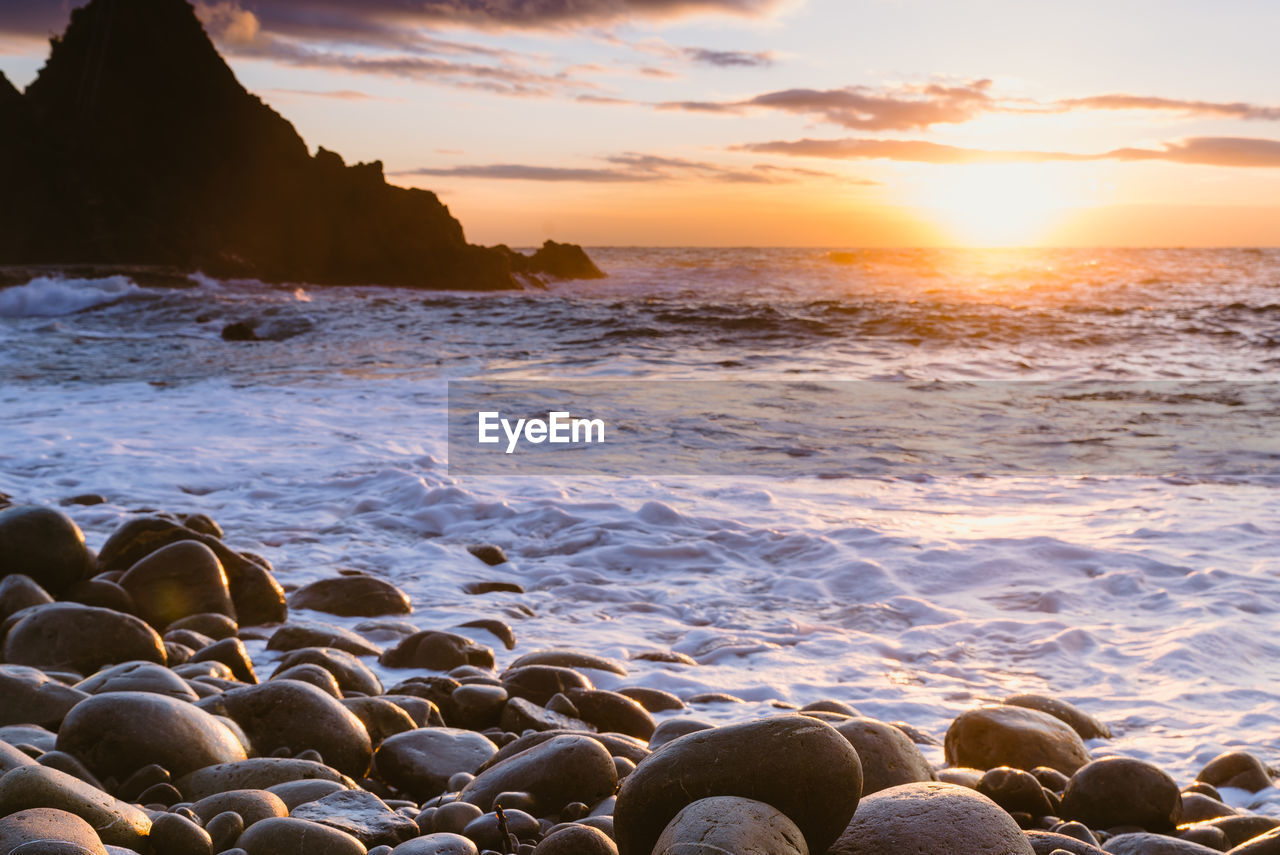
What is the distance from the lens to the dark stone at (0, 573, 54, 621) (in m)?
3.94

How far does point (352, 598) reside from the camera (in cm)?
461

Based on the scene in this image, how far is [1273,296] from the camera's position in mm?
29828

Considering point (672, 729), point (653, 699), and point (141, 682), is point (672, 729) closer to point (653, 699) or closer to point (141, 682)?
point (653, 699)

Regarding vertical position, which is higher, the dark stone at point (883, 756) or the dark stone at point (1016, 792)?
the dark stone at point (883, 756)

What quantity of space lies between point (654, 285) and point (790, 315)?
18763 millimetres

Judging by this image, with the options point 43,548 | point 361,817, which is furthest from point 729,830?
point 43,548

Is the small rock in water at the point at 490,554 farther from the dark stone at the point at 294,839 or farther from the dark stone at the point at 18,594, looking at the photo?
the dark stone at the point at 294,839

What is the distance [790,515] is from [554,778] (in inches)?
158

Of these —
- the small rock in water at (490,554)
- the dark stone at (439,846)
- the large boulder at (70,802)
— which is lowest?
the small rock in water at (490,554)

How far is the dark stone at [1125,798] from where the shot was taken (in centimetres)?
268

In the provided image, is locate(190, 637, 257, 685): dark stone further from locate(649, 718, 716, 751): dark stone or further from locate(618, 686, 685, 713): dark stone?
locate(649, 718, 716, 751): dark stone

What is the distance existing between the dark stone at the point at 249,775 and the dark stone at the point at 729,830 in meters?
1.28

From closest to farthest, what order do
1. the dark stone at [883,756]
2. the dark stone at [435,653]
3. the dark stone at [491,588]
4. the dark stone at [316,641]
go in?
the dark stone at [883,756]
the dark stone at [435,653]
the dark stone at [316,641]
the dark stone at [491,588]

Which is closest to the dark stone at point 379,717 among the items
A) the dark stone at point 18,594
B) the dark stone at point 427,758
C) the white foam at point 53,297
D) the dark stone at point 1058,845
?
A: the dark stone at point 427,758
